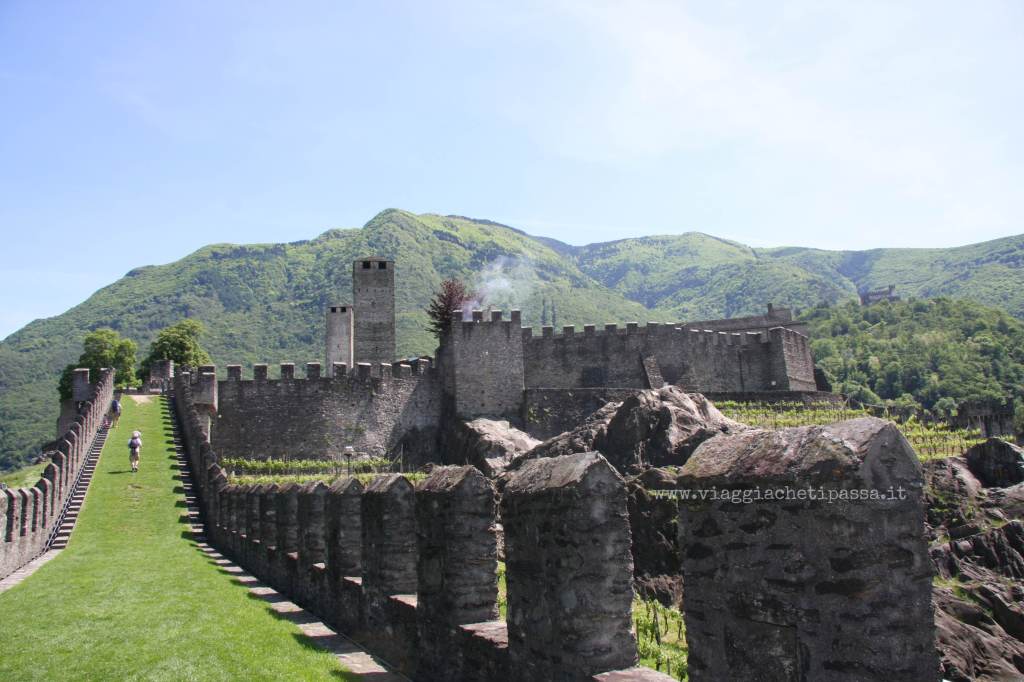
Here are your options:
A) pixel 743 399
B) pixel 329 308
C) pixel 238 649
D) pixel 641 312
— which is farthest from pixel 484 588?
pixel 641 312

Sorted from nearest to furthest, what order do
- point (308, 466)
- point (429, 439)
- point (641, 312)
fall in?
point (308, 466), point (429, 439), point (641, 312)

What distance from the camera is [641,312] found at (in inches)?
7037

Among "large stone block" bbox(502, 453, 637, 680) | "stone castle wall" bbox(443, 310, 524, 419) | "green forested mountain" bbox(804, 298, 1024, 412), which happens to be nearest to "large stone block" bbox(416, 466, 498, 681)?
"large stone block" bbox(502, 453, 637, 680)

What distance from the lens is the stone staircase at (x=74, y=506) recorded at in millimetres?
20812

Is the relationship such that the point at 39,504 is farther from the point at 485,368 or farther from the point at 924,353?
the point at 924,353

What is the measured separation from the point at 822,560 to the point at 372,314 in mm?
53605

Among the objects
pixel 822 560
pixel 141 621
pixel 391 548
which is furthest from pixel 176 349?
pixel 822 560

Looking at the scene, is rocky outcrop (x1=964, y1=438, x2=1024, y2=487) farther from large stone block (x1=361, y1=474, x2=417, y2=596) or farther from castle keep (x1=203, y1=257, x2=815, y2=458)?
large stone block (x1=361, y1=474, x2=417, y2=596)

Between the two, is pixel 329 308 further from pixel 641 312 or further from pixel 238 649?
pixel 641 312

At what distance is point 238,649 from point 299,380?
30.2m

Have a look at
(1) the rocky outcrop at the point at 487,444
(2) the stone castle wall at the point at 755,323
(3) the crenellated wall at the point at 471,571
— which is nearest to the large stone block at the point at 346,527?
(3) the crenellated wall at the point at 471,571

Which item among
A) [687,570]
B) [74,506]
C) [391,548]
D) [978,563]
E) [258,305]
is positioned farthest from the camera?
[258,305]

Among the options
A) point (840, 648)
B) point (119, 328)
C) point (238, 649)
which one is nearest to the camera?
point (840, 648)

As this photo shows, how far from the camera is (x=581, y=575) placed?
570cm
